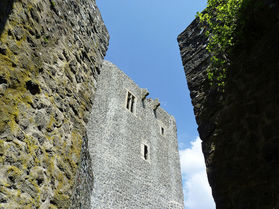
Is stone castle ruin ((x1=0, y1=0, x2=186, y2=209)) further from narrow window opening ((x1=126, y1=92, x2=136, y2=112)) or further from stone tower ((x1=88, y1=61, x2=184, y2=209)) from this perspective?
narrow window opening ((x1=126, y1=92, x2=136, y2=112))

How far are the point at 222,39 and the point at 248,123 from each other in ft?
4.94

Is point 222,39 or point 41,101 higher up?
point 222,39

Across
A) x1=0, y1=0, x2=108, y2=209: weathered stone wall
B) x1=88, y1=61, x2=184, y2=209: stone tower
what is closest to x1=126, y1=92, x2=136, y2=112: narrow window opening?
x1=88, y1=61, x2=184, y2=209: stone tower

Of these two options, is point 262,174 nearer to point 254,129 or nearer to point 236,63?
point 254,129

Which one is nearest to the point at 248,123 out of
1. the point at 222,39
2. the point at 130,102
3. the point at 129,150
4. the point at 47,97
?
the point at 222,39

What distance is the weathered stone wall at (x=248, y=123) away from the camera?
2.39 m

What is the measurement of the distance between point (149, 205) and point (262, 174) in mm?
10953

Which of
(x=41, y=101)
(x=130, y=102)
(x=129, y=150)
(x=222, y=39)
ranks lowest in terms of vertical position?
(x=41, y=101)

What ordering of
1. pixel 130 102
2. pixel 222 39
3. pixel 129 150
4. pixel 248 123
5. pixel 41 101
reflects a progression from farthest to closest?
pixel 130 102 < pixel 129 150 < pixel 222 39 < pixel 248 123 < pixel 41 101

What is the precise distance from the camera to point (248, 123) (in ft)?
9.06

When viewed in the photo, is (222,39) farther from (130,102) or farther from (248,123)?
(130,102)

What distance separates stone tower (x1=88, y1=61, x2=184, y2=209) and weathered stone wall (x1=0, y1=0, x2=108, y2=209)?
7971 millimetres

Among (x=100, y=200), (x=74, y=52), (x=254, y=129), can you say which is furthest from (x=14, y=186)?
(x=100, y=200)

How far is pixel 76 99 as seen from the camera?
2.73 m
